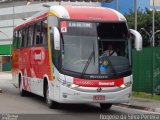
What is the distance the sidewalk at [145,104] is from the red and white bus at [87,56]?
188 cm

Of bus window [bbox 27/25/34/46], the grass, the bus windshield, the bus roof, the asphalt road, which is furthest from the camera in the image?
the grass

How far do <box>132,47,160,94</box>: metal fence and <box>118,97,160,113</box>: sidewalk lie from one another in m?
1.92

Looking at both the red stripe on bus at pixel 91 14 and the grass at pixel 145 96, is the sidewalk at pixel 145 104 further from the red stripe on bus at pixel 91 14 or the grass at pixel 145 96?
the red stripe on bus at pixel 91 14

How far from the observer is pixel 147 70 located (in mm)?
23719

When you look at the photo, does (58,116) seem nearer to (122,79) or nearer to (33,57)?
(122,79)

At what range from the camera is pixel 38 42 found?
19.5 m

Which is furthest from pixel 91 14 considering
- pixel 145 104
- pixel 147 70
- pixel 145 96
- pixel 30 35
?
pixel 147 70

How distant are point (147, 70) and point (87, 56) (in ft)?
27.4

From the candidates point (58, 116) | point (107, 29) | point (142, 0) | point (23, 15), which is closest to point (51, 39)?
point (107, 29)

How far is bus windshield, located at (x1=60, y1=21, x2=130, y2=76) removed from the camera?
1587 cm

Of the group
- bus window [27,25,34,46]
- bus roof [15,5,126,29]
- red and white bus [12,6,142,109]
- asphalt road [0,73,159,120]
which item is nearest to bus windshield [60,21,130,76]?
red and white bus [12,6,142,109]

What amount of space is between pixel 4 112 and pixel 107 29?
4.28 metres

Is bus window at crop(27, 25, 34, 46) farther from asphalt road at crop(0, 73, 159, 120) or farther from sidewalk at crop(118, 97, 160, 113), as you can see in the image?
sidewalk at crop(118, 97, 160, 113)

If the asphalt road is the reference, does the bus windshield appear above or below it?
above
